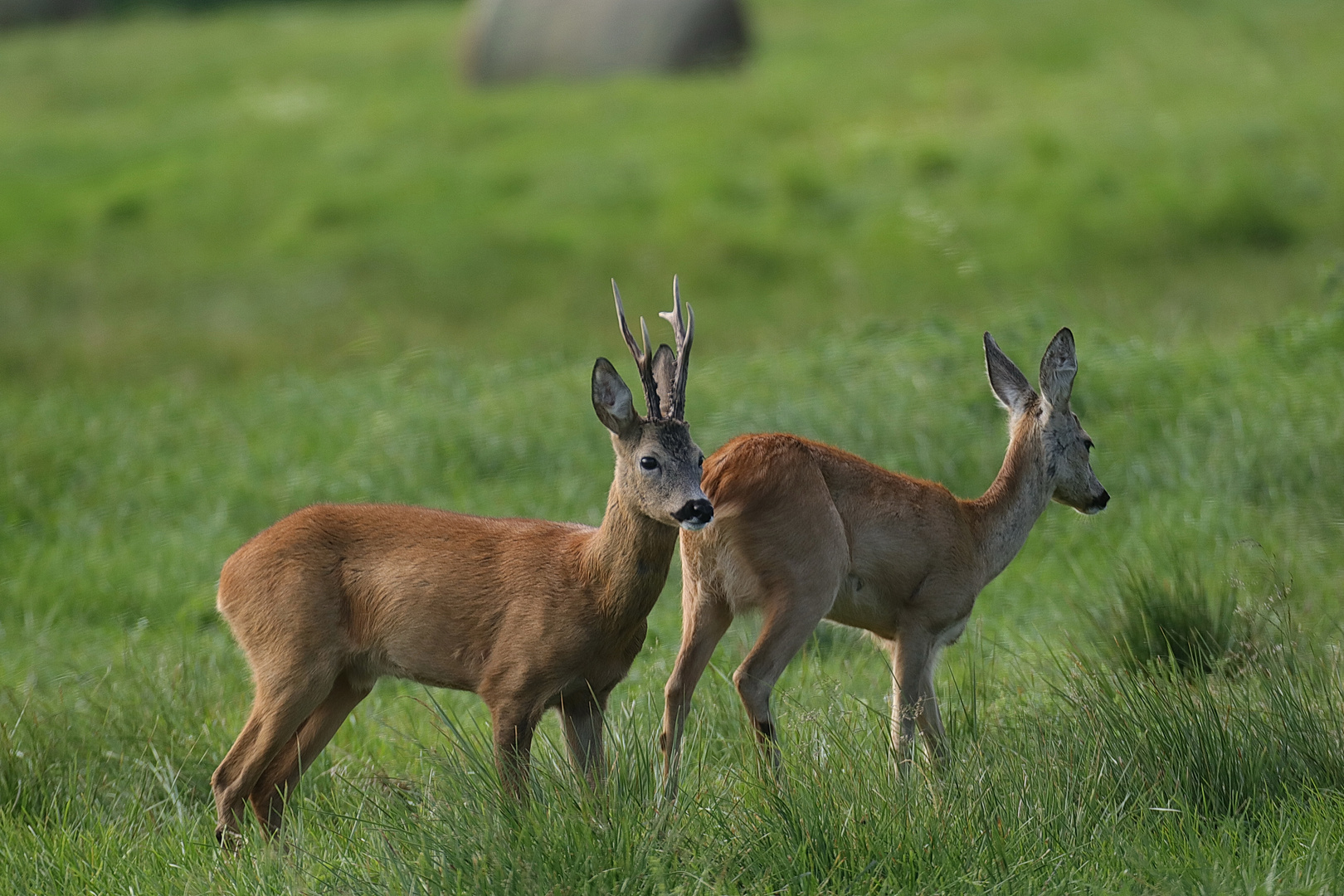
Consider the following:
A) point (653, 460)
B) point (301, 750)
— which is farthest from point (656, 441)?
point (301, 750)

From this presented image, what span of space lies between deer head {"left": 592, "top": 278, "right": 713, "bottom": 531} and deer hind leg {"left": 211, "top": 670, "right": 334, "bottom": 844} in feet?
3.74

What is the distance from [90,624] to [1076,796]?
5.43 metres

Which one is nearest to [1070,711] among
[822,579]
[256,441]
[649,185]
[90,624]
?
[822,579]

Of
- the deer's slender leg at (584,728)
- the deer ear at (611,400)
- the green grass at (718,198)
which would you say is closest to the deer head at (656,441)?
the deer ear at (611,400)

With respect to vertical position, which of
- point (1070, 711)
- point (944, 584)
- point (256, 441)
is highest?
point (944, 584)

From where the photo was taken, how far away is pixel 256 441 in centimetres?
1089

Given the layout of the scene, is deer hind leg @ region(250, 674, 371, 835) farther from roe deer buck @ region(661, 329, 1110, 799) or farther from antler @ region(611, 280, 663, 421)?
antler @ region(611, 280, 663, 421)

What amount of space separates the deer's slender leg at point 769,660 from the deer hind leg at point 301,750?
1.27m

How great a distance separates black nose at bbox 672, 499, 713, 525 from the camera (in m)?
4.33

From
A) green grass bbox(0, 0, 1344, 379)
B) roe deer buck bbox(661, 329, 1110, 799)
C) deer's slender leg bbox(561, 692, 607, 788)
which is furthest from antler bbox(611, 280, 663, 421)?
green grass bbox(0, 0, 1344, 379)

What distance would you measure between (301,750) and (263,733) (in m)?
0.36

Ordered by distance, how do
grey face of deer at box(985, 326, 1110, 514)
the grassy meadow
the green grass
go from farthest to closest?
the green grass < grey face of deer at box(985, 326, 1110, 514) < the grassy meadow

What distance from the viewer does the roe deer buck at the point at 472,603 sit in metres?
4.58

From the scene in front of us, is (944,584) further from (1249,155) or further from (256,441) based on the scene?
(1249,155)
